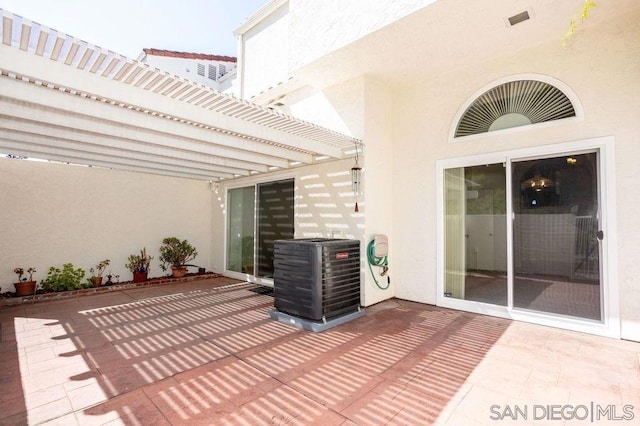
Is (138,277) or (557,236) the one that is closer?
(557,236)

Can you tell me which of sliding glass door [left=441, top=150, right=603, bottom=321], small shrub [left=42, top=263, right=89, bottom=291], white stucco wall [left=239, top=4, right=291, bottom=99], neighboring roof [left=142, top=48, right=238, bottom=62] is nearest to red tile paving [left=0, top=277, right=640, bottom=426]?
sliding glass door [left=441, top=150, right=603, bottom=321]

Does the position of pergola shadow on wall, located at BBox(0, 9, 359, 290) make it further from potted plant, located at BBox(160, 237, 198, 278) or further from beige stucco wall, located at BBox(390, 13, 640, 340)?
beige stucco wall, located at BBox(390, 13, 640, 340)

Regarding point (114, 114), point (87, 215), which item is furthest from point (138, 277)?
point (114, 114)

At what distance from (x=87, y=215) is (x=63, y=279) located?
1481 millimetres

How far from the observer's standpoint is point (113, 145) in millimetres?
4719

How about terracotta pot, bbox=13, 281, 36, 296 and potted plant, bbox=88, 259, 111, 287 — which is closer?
terracotta pot, bbox=13, 281, 36, 296

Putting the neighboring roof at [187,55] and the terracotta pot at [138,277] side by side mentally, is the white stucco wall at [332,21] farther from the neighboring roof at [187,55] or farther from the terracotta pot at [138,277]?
the neighboring roof at [187,55]

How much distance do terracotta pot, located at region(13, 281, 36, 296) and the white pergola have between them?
2.49 meters

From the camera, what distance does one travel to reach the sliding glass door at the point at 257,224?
6.82m

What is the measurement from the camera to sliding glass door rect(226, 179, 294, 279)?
269 inches

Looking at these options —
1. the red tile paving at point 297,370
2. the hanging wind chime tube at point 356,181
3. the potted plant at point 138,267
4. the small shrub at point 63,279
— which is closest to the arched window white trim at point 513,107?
the hanging wind chime tube at point 356,181

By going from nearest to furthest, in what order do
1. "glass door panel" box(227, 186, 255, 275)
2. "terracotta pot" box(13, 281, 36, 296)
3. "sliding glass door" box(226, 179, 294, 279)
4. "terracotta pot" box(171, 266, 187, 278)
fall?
1. "terracotta pot" box(13, 281, 36, 296)
2. "sliding glass door" box(226, 179, 294, 279)
3. "glass door panel" box(227, 186, 255, 275)
4. "terracotta pot" box(171, 266, 187, 278)

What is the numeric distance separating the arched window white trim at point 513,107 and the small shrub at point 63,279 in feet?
26.5

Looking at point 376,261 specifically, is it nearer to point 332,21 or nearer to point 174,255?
point 332,21
